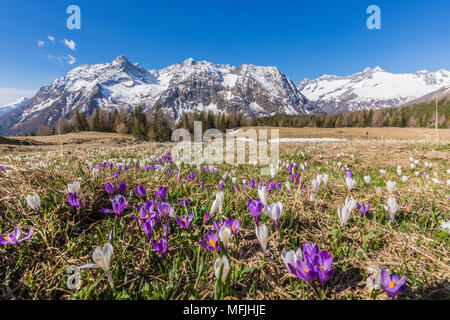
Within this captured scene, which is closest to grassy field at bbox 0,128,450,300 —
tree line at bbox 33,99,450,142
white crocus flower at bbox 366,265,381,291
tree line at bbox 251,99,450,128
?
white crocus flower at bbox 366,265,381,291

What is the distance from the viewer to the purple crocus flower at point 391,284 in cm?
84

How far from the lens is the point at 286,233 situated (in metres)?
1.61

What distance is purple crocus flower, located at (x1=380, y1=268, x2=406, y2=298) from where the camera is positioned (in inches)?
33.3

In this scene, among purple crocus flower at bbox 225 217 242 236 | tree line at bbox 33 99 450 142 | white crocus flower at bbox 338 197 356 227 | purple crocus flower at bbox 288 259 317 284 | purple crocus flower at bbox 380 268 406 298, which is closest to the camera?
purple crocus flower at bbox 380 268 406 298

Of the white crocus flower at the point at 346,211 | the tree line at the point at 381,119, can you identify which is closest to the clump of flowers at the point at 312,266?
the white crocus flower at the point at 346,211

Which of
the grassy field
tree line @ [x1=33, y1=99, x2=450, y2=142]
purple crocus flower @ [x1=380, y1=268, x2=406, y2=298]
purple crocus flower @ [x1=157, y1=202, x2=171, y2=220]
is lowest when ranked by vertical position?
the grassy field

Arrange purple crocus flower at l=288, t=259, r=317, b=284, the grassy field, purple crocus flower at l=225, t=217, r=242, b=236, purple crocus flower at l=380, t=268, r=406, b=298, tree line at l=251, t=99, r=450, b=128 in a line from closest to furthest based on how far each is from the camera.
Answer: purple crocus flower at l=380, t=268, r=406, b=298 → purple crocus flower at l=288, t=259, r=317, b=284 → the grassy field → purple crocus flower at l=225, t=217, r=242, b=236 → tree line at l=251, t=99, r=450, b=128

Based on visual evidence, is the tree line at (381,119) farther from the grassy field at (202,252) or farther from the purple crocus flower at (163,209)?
the purple crocus flower at (163,209)

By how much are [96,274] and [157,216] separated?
52 cm

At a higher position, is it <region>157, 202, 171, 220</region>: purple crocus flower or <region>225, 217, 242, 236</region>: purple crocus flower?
<region>157, 202, 171, 220</region>: purple crocus flower

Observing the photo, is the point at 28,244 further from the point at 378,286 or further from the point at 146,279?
the point at 378,286

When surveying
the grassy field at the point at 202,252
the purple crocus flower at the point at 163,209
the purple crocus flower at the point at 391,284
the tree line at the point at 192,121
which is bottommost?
the grassy field at the point at 202,252

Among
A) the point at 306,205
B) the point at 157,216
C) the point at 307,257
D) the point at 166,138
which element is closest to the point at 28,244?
the point at 157,216

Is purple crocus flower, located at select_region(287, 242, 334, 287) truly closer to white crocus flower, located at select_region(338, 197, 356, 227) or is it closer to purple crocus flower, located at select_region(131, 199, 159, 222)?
white crocus flower, located at select_region(338, 197, 356, 227)
